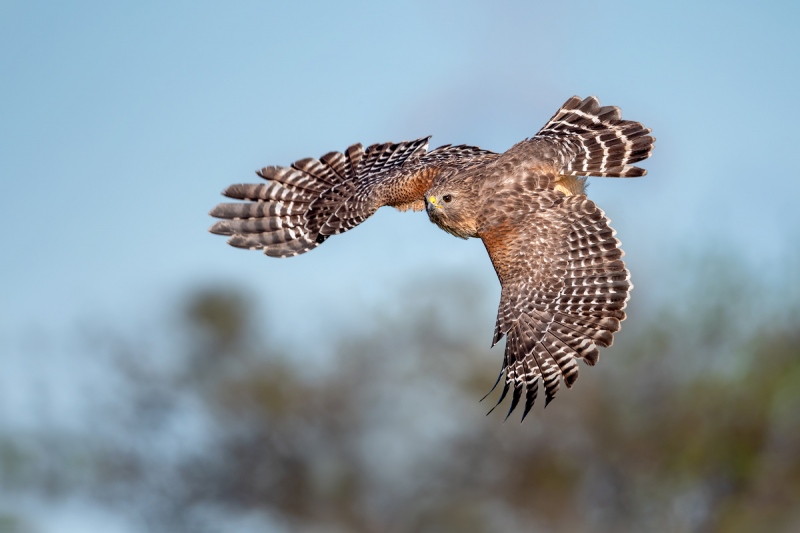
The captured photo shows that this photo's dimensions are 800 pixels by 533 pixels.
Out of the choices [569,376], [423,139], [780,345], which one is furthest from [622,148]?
[780,345]

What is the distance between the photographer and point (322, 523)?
50500 millimetres

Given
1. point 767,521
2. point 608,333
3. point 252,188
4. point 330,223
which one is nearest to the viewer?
point 608,333

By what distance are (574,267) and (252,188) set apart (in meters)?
4.86

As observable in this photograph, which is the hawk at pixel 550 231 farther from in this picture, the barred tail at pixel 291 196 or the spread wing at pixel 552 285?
the barred tail at pixel 291 196

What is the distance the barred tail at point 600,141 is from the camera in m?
11.8

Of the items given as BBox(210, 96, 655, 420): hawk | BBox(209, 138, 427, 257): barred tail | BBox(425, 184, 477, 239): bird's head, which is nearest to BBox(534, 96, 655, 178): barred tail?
BBox(210, 96, 655, 420): hawk

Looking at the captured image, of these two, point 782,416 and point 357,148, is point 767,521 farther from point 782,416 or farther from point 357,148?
point 357,148

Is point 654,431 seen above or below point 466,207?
below

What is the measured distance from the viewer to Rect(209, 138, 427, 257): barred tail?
48.0ft

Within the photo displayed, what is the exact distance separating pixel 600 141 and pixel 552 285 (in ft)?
5.22

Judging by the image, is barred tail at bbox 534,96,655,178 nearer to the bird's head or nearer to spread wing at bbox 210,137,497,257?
the bird's head

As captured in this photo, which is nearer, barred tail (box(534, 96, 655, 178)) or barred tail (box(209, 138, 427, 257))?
barred tail (box(534, 96, 655, 178))

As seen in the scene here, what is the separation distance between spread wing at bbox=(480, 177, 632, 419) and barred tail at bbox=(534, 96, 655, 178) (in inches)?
14.9

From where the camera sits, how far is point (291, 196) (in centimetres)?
1469
